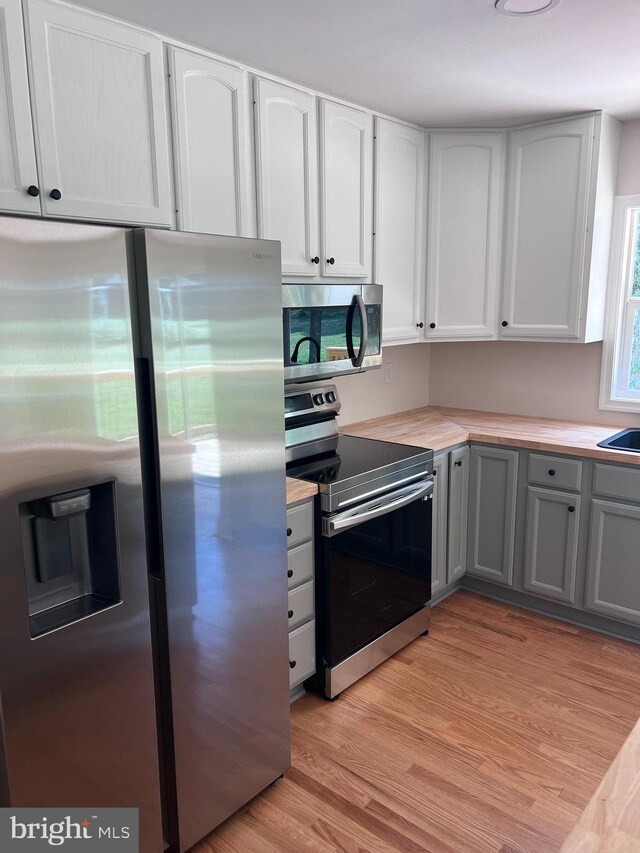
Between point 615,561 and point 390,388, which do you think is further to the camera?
point 390,388

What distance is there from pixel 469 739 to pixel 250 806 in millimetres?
824

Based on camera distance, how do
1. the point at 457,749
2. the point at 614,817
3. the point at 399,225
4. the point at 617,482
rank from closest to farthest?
the point at 614,817 < the point at 457,749 < the point at 617,482 < the point at 399,225

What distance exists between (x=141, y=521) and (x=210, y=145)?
131 centimetres

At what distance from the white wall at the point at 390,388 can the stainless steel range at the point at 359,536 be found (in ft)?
1.41

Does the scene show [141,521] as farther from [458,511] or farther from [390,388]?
[390,388]

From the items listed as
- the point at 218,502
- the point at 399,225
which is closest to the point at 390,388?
the point at 399,225

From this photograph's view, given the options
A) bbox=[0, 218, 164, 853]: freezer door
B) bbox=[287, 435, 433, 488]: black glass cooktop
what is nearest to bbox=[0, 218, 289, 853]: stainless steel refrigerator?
bbox=[0, 218, 164, 853]: freezer door

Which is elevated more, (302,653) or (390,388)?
(390,388)

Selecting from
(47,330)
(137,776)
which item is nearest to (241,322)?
(47,330)

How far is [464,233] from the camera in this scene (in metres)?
3.31

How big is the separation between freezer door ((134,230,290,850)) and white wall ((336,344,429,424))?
1497mm

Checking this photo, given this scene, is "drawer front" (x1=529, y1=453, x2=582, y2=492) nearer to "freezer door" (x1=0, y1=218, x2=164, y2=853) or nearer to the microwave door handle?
the microwave door handle

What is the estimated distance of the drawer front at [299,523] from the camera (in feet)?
7.39

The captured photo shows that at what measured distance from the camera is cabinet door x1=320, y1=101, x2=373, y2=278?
263 centimetres
